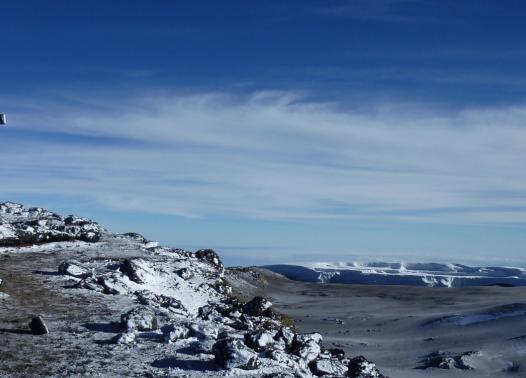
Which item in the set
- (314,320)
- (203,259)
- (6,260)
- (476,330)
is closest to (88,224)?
(203,259)

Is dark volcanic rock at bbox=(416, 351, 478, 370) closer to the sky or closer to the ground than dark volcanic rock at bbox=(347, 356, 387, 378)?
closer to the ground

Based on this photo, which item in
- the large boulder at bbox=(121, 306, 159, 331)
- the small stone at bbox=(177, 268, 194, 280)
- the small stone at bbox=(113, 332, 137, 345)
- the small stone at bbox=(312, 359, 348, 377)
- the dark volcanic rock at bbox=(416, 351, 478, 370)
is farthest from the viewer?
the dark volcanic rock at bbox=(416, 351, 478, 370)

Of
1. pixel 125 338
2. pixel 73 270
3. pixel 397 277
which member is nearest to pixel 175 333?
pixel 125 338

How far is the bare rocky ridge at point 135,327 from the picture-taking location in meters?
13.2

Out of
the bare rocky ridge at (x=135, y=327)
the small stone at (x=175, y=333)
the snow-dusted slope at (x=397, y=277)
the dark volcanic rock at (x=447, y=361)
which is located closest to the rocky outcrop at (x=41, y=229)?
the bare rocky ridge at (x=135, y=327)

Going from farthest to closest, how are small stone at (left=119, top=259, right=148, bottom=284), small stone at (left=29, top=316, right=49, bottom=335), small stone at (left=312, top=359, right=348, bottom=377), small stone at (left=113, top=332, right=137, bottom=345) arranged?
1. small stone at (left=119, top=259, right=148, bottom=284)
2. small stone at (left=312, top=359, right=348, bottom=377)
3. small stone at (left=29, top=316, right=49, bottom=335)
4. small stone at (left=113, top=332, right=137, bottom=345)

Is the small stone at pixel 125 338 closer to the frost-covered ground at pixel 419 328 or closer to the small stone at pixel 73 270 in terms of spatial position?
the small stone at pixel 73 270

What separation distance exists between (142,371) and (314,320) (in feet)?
96.4

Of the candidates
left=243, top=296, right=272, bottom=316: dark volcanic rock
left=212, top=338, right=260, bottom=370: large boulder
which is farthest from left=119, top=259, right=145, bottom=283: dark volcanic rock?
left=212, top=338, right=260, bottom=370: large boulder

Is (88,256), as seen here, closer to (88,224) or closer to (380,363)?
(88,224)

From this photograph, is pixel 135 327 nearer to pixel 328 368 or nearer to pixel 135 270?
pixel 328 368

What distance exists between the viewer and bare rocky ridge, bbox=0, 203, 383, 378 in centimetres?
1317

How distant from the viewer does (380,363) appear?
2850 centimetres

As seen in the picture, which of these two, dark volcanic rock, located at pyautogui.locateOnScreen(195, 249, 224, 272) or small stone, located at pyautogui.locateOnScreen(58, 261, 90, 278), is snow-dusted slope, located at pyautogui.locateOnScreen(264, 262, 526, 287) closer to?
dark volcanic rock, located at pyautogui.locateOnScreen(195, 249, 224, 272)
